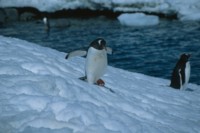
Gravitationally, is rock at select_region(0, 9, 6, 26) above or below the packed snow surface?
below

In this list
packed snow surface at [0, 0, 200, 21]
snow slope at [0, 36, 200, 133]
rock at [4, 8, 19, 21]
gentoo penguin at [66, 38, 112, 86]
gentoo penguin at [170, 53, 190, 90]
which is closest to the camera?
snow slope at [0, 36, 200, 133]

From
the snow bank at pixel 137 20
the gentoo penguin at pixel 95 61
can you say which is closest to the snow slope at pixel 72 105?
the gentoo penguin at pixel 95 61

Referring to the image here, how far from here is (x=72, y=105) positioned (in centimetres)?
445

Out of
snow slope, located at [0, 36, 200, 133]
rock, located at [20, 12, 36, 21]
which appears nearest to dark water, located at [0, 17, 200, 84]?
rock, located at [20, 12, 36, 21]

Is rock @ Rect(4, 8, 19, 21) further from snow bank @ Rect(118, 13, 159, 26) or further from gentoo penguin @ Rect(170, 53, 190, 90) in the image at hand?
gentoo penguin @ Rect(170, 53, 190, 90)

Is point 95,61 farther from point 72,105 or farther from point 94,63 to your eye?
point 72,105

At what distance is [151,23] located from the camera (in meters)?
22.5

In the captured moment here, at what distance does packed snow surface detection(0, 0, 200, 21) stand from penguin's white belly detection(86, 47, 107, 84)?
1809 centimetres

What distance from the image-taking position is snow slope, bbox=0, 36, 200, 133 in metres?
4.00

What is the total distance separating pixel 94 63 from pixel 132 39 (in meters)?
13.1

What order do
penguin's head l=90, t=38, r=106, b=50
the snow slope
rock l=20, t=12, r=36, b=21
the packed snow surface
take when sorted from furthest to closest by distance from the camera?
rock l=20, t=12, r=36, b=21 < the packed snow surface < penguin's head l=90, t=38, r=106, b=50 < the snow slope

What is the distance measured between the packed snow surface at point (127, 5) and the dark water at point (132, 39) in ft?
2.81

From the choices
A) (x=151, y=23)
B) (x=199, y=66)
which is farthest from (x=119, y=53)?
(x=151, y=23)

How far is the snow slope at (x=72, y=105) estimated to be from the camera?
400 centimetres
